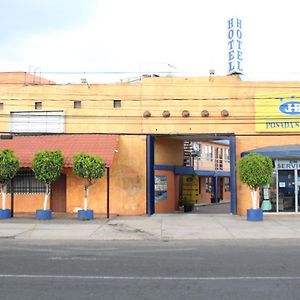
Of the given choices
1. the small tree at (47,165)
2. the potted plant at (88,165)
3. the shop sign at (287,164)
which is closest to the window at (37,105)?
the small tree at (47,165)

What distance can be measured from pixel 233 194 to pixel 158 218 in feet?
14.3

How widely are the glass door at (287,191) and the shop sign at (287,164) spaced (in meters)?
0.19

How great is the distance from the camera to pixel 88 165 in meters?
21.4

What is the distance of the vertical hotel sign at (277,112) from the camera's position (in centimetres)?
2459

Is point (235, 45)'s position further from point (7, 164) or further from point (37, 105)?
point (7, 164)

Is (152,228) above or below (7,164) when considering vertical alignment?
below

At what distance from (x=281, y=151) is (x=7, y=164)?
40.8 feet

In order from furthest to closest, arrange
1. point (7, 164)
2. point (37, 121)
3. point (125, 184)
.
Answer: point (37, 121), point (125, 184), point (7, 164)

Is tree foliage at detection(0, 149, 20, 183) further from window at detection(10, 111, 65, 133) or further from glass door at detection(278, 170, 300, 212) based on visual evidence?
glass door at detection(278, 170, 300, 212)

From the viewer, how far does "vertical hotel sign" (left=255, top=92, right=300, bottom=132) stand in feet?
80.7

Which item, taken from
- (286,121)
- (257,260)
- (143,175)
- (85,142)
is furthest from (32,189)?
(257,260)

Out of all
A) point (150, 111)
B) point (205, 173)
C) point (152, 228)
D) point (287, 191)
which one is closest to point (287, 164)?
point (287, 191)

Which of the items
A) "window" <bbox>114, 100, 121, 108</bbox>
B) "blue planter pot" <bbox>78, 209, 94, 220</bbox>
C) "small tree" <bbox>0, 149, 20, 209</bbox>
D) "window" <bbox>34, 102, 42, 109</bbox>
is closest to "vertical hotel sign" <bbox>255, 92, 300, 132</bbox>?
"window" <bbox>114, 100, 121, 108</bbox>

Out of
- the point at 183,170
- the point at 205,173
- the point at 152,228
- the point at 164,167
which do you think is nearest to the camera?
the point at 152,228
